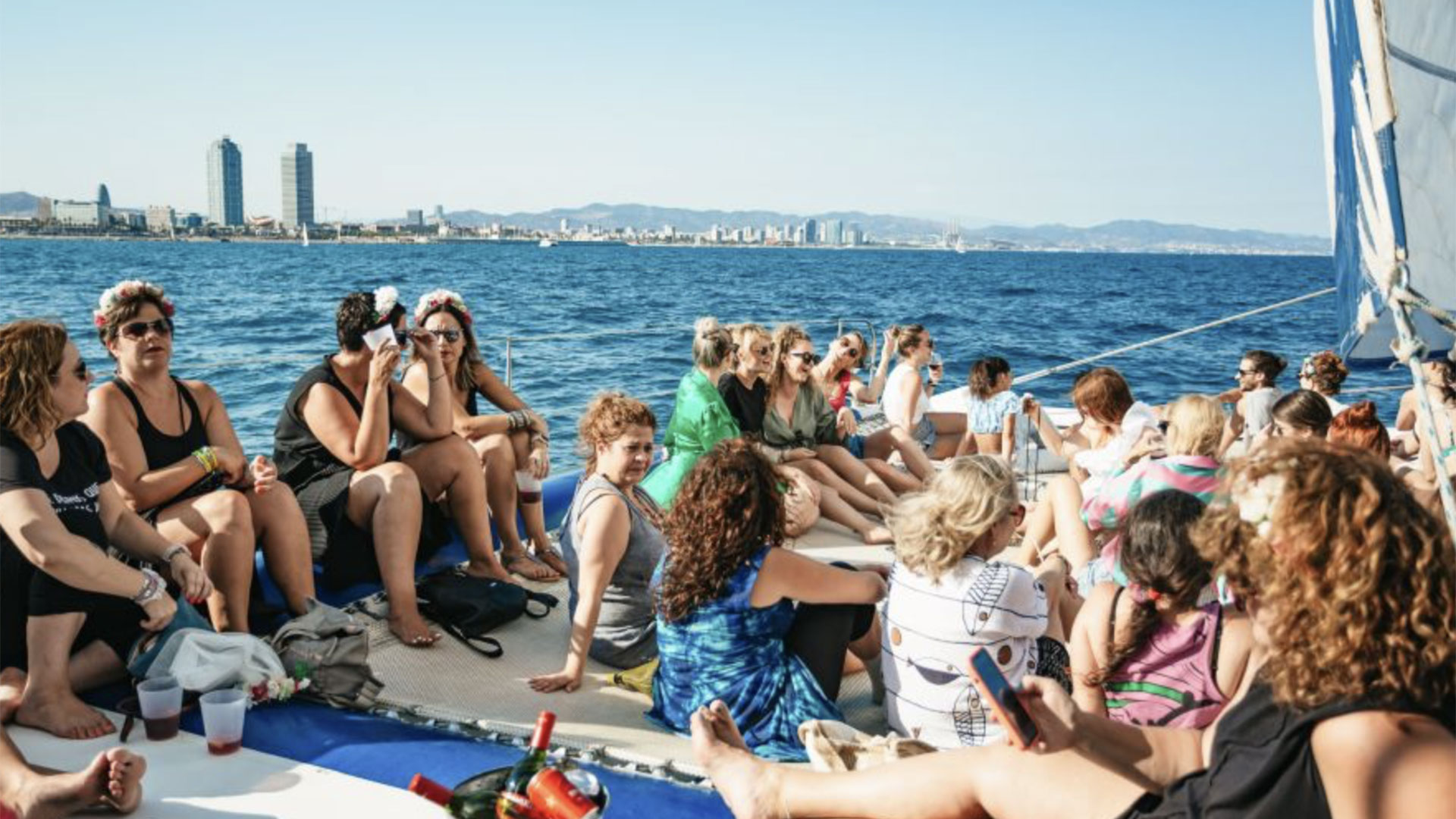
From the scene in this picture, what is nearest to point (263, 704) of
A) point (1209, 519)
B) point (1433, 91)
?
point (1209, 519)

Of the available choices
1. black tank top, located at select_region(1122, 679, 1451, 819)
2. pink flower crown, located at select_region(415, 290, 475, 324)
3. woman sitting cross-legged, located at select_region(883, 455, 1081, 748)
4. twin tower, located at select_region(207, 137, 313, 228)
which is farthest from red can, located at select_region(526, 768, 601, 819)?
twin tower, located at select_region(207, 137, 313, 228)

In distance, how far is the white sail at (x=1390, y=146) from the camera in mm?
2496

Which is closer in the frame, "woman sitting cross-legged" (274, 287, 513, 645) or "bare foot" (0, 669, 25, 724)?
"bare foot" (0, 669, 25, 724)

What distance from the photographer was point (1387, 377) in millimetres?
19203

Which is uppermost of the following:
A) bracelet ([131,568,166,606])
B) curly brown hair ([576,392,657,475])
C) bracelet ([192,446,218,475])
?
curly brown hair ([576,392,657,475])

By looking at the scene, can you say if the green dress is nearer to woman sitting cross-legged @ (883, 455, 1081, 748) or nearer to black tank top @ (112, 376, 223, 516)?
black tank top @ (112, 376, 223, 516)

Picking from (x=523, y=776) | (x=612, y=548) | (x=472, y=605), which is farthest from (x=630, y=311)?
(x=523, y=776)

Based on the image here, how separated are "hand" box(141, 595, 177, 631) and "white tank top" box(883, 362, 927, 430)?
4.03 meters

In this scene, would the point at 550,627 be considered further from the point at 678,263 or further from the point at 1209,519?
the point at 678,263

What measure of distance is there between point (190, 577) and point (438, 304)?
1769mm

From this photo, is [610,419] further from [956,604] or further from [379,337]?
[956,604]

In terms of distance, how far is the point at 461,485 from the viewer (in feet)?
13.8

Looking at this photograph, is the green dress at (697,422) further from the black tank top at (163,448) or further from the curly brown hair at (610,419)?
the black tank top at (163,448)

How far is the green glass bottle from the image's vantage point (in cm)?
225
